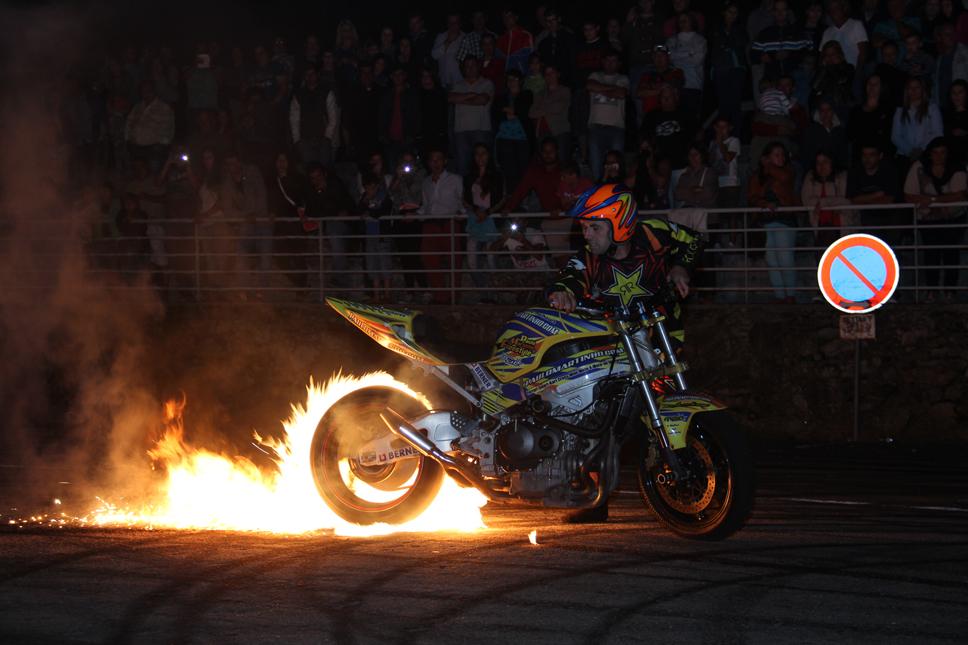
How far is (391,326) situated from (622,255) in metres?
1.50

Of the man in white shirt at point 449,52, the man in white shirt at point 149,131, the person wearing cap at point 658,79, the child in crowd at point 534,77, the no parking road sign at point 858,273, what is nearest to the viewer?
the no parking road sign at point 858,273

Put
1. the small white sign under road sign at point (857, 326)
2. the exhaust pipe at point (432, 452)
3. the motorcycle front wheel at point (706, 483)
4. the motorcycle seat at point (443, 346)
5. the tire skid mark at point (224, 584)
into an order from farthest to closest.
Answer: the small white sign under road sign at point (857, 326) → the motorcycle seat at point (443, 346) → the exhaust pipe at point (432, 452) → the motorcycle front wheel at point (706, 483) → the tire skid mark at point (224, 584)

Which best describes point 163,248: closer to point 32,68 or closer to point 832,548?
point 32,68

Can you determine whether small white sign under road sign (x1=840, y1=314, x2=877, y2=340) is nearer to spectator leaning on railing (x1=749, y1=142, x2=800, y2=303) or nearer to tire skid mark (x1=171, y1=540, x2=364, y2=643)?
spectator leaning on railing (x1=749, y1=142, x2=800, y2=303)

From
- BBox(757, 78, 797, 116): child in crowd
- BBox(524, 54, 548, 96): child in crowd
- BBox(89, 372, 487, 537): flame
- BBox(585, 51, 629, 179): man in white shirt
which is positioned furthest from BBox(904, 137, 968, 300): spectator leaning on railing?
BBox(89, 372, 487, 537): flame

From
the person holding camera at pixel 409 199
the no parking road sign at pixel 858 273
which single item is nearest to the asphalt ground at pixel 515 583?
the no parking road sign at pixel 858 273

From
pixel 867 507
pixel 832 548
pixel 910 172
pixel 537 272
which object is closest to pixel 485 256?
pixel 537 272

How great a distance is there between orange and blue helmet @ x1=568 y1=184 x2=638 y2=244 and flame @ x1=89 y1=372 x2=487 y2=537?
1.57 meters

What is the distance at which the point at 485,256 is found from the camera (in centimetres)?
1753

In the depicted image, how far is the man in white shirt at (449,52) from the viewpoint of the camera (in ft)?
62.2

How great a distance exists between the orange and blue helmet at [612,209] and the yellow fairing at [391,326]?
1199 millimetres

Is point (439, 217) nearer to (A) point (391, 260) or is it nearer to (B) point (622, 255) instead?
(A) point (391, 260)

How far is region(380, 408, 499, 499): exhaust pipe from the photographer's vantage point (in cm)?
824

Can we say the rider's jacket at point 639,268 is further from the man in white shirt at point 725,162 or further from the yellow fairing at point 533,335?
the man in white shirt at point 725,162
